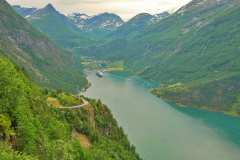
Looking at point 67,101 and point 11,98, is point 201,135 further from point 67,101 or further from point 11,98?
point 11,98

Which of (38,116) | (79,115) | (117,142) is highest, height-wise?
(38,116)

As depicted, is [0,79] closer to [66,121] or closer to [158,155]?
[66,121]

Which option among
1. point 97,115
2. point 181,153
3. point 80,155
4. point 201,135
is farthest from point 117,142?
point 201,135

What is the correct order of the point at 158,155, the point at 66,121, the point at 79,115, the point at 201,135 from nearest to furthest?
the point at 66,121, the point at 79,115, the point at 158,155, the point at 201,135

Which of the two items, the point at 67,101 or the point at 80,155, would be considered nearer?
the point at 80,155

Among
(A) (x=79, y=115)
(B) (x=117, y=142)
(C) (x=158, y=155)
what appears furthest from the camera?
(C) (x=158, y=155)

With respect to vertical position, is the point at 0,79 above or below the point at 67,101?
above
